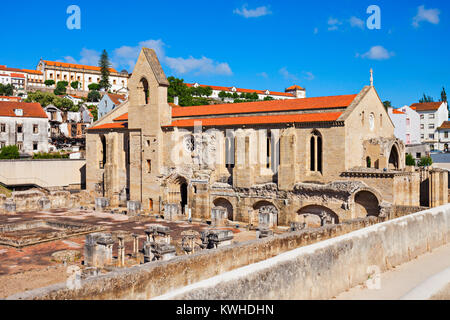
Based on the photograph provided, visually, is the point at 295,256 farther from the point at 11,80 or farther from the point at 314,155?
the point at 11,80

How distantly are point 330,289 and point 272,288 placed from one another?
2520 mm

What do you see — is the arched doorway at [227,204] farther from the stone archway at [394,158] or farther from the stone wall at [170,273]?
the stone wall at [170,273]

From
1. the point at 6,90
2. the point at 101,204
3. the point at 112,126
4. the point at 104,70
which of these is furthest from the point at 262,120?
the point at 104,70

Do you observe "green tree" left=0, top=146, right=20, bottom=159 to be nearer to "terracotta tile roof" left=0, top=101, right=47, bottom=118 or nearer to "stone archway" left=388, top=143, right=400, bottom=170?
"terracotta tile roof" left=0, top=101, right=47, bottom=118

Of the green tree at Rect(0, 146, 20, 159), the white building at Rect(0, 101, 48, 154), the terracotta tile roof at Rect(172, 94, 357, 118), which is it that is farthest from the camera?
the white building at Rect(0, 101, 48, 154)

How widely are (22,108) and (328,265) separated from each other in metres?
57.9

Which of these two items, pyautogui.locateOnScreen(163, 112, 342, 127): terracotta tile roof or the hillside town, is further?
pyautogui.locateOnScreen(163, 112, 342, 127): terracotta tile roof

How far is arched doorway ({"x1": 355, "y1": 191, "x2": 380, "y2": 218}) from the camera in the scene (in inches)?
1113

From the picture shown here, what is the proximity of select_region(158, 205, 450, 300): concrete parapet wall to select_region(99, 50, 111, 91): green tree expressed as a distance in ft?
399

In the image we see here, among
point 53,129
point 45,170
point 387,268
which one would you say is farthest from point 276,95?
point 387,268

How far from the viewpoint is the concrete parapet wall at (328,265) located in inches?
329

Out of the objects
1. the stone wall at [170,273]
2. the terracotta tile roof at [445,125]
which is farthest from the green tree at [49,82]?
the stone wall at [170,273]

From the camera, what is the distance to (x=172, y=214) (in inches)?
1275

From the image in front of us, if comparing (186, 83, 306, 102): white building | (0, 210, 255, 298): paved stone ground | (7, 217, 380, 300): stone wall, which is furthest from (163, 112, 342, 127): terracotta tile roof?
(186, 83, 306, 102): white building
